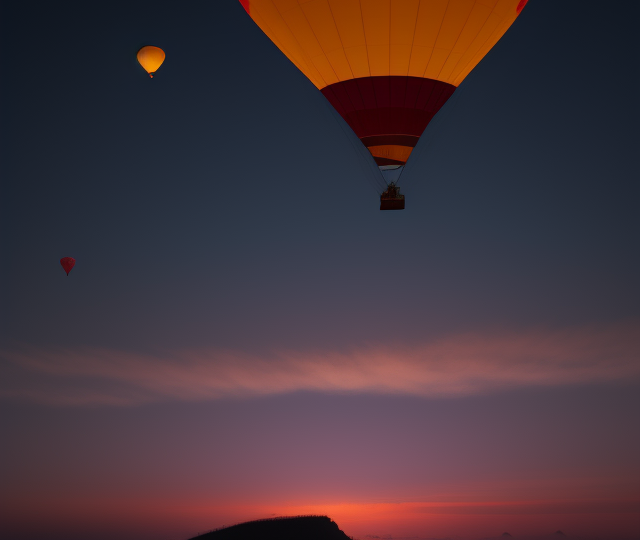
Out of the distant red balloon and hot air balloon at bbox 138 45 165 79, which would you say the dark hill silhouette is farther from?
hot air balloon at bbox 138 45 165 79

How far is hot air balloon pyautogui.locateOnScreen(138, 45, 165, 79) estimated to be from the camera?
34.5m

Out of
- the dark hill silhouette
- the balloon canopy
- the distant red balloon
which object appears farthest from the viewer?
the dark hill silhouette

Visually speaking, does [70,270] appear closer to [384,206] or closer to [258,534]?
[384,206]

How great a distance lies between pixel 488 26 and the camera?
84.8 ft

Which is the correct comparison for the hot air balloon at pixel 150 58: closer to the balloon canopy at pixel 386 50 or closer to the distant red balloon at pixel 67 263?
the balloon canopy at pixel 386 50

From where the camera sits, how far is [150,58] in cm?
3450

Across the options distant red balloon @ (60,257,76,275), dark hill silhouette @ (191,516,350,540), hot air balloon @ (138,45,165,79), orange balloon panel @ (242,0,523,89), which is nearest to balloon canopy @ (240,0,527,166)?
orange balloon panel @ (242,0,523,89)

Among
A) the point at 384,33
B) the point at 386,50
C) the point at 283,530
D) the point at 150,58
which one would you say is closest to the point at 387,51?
the point at 386,50

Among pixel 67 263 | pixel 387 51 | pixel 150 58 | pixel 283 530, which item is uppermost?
pixel 150 58

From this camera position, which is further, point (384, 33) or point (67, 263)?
point (67, 263)

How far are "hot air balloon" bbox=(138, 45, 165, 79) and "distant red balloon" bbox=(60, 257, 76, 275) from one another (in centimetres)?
1250

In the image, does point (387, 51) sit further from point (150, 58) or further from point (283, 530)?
point (283, 530)

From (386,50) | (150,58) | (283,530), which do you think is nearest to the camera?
(386,50)

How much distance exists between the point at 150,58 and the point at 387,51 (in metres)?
14.5
